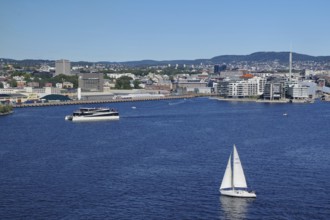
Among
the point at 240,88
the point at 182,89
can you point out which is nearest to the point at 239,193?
the point at 240,88

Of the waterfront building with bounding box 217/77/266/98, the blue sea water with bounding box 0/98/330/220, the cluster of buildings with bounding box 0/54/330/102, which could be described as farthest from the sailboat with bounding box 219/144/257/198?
the waterfront building with bounding box 217/77/266/98

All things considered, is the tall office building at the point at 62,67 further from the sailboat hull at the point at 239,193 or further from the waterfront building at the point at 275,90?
the sailboat hull at the point at 239,193

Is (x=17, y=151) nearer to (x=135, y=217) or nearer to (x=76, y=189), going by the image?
(x=76, y=189)

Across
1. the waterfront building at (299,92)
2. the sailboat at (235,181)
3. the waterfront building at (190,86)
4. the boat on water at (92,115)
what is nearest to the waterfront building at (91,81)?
the waterfront building at (190,86)

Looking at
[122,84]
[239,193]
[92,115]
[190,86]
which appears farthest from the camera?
[190,86]

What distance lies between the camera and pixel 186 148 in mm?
13414

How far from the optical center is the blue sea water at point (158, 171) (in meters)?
8.31

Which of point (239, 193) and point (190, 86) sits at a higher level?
point (190, 86)

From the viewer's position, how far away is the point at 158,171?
35.0 ft

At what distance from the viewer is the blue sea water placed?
27.3 ft

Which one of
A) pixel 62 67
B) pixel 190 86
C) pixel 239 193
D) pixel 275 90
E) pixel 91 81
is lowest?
pixel 239 193

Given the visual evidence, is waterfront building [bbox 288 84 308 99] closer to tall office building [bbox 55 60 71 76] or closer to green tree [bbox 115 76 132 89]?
green tree [bbox 115 76 132 89]

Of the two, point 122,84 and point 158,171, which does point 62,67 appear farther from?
point 158,171

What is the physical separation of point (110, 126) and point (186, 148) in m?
5.74
